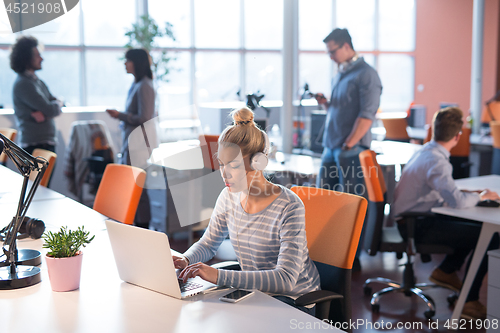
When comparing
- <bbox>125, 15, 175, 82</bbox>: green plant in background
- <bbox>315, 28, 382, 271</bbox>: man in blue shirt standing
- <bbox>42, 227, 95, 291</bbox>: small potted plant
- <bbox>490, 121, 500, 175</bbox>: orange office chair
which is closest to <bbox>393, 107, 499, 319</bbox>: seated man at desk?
<bbox>315, 28, 382, 271</bbox>: man in blue shirt standing

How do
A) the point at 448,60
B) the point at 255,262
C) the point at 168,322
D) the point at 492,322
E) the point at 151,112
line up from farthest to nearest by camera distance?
1. the point at 448,60
2. the point at 151,112
3. the point at 492,322
4. the point at 255,262
5. the point at 168,322

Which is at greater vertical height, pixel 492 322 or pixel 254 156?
pixel 254 156

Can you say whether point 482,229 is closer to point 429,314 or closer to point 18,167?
point 429,314

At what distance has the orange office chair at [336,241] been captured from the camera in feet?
5.32

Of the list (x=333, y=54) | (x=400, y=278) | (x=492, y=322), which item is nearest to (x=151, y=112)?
(x=333, y=54)

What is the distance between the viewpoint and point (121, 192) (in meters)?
2.36

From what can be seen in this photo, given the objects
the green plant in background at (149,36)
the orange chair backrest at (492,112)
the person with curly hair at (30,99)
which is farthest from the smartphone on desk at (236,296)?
the orange chair backrest at (492,112)

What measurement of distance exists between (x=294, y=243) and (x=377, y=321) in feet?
4.69

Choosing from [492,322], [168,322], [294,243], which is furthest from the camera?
[492,322]

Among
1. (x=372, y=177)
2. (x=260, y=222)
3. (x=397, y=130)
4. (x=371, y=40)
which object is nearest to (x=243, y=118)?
(x=260, y=222)

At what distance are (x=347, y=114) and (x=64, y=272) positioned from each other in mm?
2484

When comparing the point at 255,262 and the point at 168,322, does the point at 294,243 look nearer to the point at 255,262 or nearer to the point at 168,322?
the point at 255,262

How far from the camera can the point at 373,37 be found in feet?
33.8

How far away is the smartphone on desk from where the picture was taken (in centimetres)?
128
